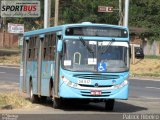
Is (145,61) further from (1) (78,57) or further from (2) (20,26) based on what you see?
(1) (78,57)

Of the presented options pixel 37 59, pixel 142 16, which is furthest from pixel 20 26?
pixel 142 16

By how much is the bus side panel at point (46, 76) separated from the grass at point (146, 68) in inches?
988

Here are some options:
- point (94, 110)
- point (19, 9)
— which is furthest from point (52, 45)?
point (19, 9)

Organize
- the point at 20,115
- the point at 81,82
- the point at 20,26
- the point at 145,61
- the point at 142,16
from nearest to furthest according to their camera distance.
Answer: the point at 20,115
the point at 81,82
the point at 20,26
the point at 145,61
the point at 142,16

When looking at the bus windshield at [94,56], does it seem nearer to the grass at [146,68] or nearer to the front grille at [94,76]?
the front grille at [94,76]

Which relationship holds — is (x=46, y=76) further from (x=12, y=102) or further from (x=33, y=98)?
(x=33, y=98)

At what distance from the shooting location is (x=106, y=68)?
1805 cm

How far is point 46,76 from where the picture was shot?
19.8m

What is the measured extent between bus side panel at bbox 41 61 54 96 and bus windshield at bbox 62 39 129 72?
4.11 ft

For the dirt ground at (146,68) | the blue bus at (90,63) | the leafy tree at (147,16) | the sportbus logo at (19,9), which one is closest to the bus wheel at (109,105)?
the blue bus at (90,63)

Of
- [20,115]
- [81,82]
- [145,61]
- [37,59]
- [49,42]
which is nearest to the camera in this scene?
[20,115]

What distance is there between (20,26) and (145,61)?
28169 millimetres

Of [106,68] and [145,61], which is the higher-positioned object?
[106,68]

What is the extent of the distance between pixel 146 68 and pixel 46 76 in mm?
30304
